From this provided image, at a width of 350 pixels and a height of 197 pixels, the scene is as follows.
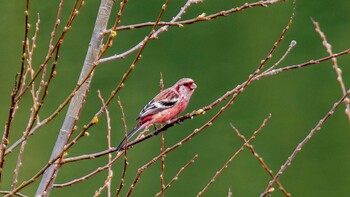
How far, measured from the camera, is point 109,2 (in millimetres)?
2686

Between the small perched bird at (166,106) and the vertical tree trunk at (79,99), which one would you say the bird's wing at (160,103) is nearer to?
the small perched bird at (166,106)

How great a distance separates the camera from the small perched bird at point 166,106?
326 centimetres

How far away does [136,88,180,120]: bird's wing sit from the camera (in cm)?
329

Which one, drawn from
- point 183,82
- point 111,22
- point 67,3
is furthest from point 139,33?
point 183,82

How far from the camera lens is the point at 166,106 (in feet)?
10.9

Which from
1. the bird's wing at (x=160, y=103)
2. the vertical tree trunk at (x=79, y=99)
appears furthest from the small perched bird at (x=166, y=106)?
the vertical tree trunk at (x=79, y=99)

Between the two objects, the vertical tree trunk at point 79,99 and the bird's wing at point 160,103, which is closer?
the vertical tree trunk at point 79,99

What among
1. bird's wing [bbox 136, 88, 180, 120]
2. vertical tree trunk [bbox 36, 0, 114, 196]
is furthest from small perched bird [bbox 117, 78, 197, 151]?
vertical tree trunk [bbox 36, 0, 114, 196]

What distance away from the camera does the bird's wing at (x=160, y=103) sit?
3286 mm

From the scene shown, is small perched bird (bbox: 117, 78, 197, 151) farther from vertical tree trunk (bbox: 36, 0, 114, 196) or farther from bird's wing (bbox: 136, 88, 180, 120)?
vertical tree trunk (bbox: 36, 0, 114, 196)

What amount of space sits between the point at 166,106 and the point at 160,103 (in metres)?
0.04

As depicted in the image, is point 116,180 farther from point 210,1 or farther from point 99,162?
point 210,1

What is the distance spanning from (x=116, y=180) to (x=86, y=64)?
258cm

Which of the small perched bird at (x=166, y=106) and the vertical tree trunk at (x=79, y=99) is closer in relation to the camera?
the vertical tree trunk at (x=79, y=99)
